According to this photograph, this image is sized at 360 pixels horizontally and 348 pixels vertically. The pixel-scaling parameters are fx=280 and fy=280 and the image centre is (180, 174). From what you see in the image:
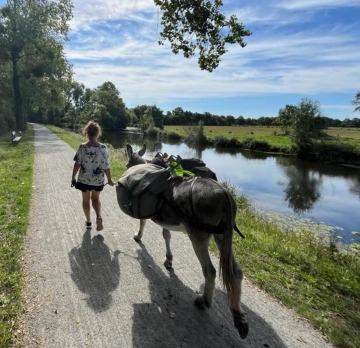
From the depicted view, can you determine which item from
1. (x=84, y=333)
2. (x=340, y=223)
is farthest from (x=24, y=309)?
(x=340, y=223)

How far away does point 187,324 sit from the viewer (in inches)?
134

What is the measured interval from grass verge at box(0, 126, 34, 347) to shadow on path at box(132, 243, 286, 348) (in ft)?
4.88

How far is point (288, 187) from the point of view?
2262 cm

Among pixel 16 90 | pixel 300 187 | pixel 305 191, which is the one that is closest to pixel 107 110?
pixel 16 90

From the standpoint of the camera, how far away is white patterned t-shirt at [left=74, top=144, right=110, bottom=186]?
18.4 feet

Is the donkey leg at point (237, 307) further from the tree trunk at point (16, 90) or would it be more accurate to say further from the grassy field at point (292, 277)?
the tree trunk at point (16, 90)

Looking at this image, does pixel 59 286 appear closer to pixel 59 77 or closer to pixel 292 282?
pixel 292 282

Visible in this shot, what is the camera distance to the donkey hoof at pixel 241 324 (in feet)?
9.91

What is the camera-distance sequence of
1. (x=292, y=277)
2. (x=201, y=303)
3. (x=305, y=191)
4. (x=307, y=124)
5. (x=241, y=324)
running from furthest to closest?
(x=307, y=124) → (x=305, y=191) → (x=292, y=277) → (x=201, y=303) → (x=241, y=324)

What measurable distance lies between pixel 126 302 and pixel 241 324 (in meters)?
1.57

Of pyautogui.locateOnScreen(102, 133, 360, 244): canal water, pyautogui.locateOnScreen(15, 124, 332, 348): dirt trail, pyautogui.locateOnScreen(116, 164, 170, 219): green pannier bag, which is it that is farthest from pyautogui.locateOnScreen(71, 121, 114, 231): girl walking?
pyautogui.locateOnScreen(102, 133, 360, 244): canal water

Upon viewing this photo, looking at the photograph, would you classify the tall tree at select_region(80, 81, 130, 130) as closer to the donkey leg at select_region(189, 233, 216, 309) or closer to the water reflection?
the water reflection

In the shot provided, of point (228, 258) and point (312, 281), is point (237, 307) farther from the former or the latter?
point (312, 281)

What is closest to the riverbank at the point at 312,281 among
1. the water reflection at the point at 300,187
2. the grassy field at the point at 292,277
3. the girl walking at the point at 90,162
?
the grassy field at the point at 292,277
